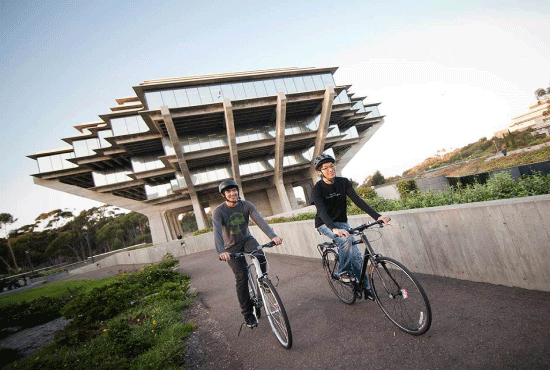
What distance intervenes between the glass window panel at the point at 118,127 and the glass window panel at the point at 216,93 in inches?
380

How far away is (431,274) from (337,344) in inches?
94.3

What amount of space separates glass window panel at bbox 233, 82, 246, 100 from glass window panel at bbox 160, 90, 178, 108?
583cm

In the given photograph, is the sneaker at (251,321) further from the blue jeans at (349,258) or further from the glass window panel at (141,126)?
the glass window panel at (141,126)

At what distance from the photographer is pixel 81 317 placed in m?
5.54

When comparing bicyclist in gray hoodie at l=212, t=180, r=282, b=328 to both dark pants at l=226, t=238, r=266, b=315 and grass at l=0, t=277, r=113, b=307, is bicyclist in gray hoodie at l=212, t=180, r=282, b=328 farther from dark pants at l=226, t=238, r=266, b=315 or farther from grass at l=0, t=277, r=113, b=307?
grass at l=0, t=277, r=113, b=307

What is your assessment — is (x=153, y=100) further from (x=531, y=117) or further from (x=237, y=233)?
(x=531, y=117)

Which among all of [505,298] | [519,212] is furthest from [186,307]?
[519,212]

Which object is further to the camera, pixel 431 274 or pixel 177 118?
pixel 177 118

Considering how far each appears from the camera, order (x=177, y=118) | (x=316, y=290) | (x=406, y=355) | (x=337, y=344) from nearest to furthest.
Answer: (x=406, y=355) < (x=337, y=344) < (x=316, y=290) < (x=177, y=118)

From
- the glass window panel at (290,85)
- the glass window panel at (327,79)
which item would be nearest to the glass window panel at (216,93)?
the glass window panel at (290,85)

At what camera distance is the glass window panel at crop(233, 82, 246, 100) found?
2481 cm

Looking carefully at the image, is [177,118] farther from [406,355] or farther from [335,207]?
[406,355]

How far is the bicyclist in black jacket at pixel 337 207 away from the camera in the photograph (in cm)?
343

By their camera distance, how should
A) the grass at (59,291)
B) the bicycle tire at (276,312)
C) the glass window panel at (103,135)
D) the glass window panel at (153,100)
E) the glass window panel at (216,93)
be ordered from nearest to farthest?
the bicycle tire at (276,312) < the grass at (59,291) < the glass window panel at (153,100) < the glass window panel at (216,93) < the glass window panel at (103,135)
